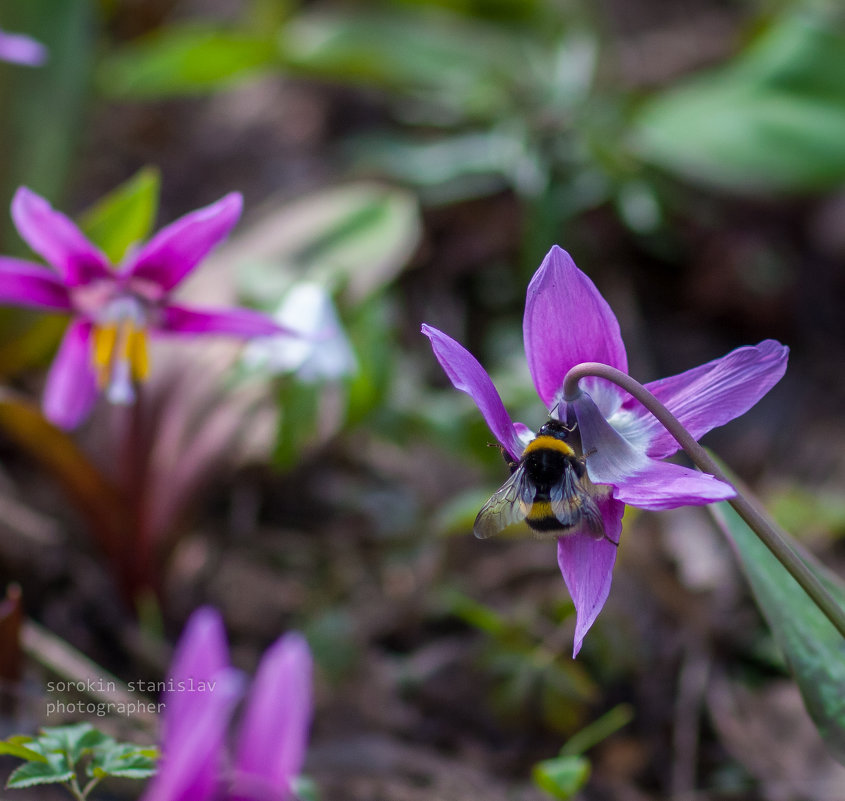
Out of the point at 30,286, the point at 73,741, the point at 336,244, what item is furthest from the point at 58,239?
the point at 336,244

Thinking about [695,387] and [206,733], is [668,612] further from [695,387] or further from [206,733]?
[206,733]

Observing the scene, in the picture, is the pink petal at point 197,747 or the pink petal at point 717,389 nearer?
the pink petal at point 197,747

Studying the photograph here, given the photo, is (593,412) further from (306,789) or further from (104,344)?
(104,344)

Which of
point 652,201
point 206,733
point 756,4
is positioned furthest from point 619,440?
point 756,4

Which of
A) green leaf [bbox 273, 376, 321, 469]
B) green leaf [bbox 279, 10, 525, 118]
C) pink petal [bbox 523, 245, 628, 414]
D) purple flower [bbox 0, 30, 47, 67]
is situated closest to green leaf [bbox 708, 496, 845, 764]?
pink petal [bbox 523, 245, 628, 414]

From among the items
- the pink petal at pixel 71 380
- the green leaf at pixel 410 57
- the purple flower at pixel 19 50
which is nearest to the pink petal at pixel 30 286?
the pink petal at pixel 71 380

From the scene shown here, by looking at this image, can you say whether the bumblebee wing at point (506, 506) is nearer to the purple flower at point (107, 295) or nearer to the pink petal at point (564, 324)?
the pink petal at point (564, 324)
